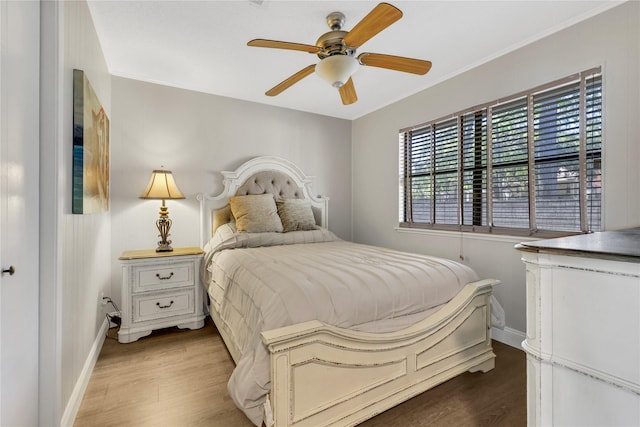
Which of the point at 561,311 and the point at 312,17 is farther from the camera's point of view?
the point at 312,17

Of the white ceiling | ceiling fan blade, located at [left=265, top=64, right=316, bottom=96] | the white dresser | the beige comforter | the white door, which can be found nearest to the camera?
the white dresser

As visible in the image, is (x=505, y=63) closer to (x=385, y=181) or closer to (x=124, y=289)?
(x=385, y=181)

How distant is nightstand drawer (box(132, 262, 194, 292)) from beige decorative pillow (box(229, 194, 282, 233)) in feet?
2.01

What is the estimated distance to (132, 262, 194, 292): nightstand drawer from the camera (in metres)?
2.43

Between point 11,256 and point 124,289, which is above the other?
point 11,256

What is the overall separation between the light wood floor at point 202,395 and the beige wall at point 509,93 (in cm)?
75

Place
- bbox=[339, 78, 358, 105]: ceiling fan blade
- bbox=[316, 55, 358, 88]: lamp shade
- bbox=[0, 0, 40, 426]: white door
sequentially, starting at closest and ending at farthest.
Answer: bbox=[0, 0, 40, 426]: white door < bbox=[316, 55, 358, 88]: lamp shade < bbox=[339, 78, 358, 105]: ceiling fan blade

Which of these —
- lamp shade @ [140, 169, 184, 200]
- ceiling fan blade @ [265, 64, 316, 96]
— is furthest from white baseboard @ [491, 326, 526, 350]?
lamp shade @ [140, 169, 184, 200]

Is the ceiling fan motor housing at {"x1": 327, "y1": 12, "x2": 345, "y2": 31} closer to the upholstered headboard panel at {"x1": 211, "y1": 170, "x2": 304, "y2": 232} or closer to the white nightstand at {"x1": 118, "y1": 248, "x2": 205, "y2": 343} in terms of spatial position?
the upholstered headboard panel at {"x1": 211, "y1": 170, "x2": 304, "y2": 232}

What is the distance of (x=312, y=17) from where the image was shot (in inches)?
78.2

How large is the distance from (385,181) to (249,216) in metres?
1.76

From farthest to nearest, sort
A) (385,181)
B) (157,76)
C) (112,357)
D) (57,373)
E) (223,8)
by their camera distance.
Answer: (385,181), (157,76), (112,357), (223,8), (57,373)

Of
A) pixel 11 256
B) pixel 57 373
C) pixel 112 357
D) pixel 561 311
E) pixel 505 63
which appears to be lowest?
pixel 112 357

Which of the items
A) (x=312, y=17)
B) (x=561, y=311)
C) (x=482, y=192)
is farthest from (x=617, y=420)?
(x=312, y=17)
